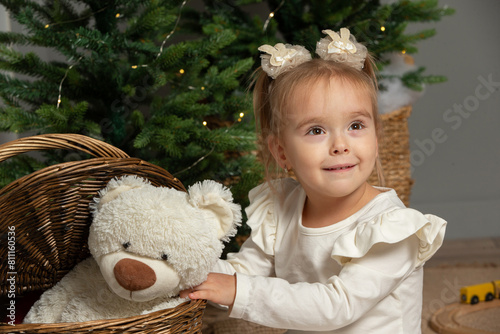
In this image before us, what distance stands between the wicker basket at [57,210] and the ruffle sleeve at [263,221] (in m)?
0.19

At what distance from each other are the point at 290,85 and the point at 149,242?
434 mm

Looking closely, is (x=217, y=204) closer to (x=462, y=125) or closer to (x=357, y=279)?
(x=357, y=279)

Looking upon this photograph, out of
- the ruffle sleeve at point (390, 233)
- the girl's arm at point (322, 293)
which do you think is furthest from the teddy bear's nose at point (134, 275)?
the ruffle sleeve at point (390, 233)

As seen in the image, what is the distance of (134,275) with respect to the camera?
2.91 ft

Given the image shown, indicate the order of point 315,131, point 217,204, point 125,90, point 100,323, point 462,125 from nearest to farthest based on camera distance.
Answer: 1. point 100,323
2. point 217,204
3. point 315,131
4. point 125,90
5. point 462,125

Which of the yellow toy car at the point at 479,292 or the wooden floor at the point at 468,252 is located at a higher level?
the wooden floor at the point at 468,252

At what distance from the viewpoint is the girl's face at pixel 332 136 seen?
3.47 ft

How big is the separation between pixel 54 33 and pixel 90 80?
0.17 metres

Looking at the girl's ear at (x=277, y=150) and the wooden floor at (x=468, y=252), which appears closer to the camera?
the girl's ear at (x=277, y=150)

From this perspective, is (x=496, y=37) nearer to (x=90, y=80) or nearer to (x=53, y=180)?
(x=90, y=80)

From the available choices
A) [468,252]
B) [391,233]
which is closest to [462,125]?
[468,252]

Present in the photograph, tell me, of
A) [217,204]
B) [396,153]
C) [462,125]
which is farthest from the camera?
[462,125]

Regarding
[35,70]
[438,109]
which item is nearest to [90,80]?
[35,70]

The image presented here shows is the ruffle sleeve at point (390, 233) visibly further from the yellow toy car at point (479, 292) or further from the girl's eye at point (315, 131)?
the yellow toy car at point (479, 292)
